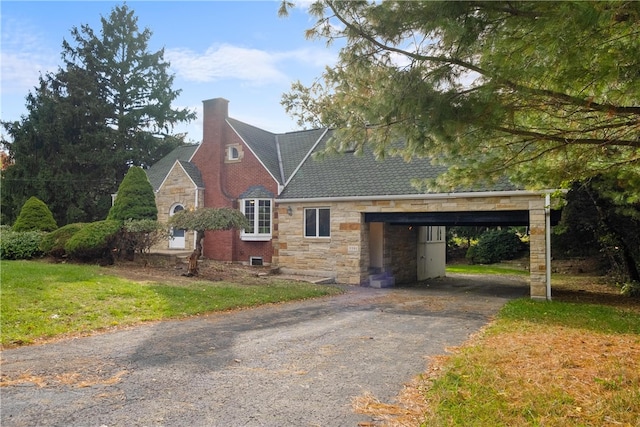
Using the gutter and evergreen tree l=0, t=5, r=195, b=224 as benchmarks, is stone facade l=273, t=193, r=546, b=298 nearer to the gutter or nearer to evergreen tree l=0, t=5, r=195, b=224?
the gutter

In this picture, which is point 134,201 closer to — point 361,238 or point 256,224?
point 256,224

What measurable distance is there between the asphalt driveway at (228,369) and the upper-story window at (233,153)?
11926 millimetres

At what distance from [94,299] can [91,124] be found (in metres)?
25.1

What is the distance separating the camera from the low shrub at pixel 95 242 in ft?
45.9

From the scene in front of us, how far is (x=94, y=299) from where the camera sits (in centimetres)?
901

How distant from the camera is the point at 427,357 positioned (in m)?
5.98

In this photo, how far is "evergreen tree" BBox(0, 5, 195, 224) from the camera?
28000mm

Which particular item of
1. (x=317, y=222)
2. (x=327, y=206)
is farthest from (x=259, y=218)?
(x=327, y=206)

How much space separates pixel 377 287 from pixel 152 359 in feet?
33.8

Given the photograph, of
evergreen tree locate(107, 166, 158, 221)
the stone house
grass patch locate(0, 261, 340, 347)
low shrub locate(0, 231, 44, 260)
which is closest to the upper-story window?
the stone house

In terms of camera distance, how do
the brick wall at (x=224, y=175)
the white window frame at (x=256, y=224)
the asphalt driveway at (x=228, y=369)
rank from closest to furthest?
the asphalt driveway at (x=228, y=369), the white window frame at (x=256, y=224), the brick wall at (x=224, y=175)

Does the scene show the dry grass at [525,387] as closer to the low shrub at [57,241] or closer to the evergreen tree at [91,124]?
the low shrub at [57,241]

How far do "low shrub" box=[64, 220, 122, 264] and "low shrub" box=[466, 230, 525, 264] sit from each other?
2242 cm

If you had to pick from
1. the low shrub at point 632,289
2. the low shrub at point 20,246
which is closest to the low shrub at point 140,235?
the low shrub at point 20,246
